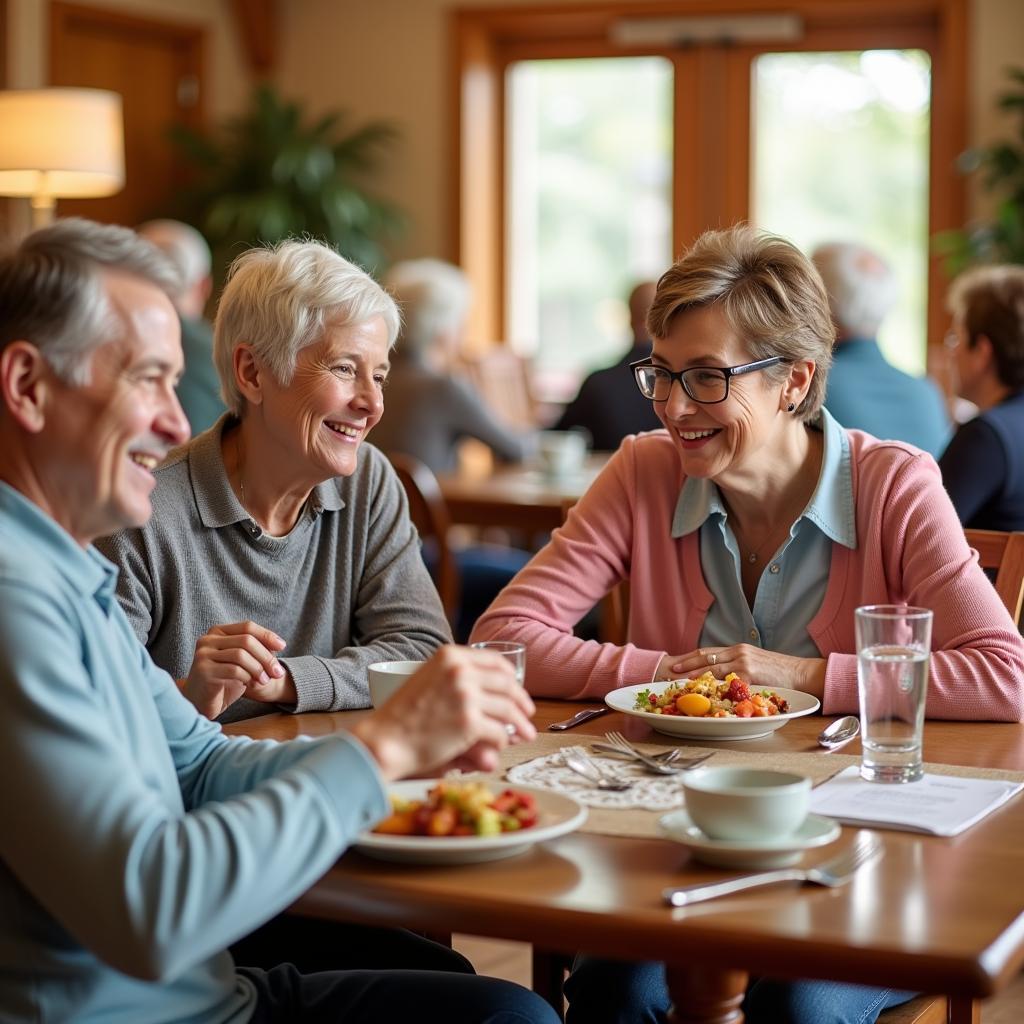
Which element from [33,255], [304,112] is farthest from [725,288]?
[304,112]

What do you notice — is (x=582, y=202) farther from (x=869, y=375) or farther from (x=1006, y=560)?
(x=1006, y=560)

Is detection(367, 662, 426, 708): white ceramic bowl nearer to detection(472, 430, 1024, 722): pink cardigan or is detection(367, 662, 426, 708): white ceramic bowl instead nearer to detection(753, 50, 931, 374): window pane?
detection(472, 430, 1024, 722): pink cardigan

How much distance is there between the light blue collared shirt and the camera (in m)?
2.02

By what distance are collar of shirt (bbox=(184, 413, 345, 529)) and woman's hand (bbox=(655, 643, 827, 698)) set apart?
1.90ft

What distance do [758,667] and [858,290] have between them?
210cm

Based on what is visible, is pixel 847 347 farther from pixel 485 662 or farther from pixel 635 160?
pixel 635 160

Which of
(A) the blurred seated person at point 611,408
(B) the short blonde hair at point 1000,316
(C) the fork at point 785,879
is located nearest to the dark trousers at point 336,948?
(C) the fork at point 785,879

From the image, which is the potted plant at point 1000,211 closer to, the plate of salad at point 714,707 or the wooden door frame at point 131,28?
the wooden door frame at point 131,28

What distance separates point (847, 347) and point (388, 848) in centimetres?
270

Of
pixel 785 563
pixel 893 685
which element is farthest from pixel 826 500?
pixel 893 685

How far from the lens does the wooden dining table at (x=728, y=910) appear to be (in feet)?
3.59

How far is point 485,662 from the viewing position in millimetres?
1265

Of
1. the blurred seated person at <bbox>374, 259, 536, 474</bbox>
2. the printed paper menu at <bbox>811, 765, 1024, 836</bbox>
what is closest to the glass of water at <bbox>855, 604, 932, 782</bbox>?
the printed paper menu at <bbox>811, 765, 1024, 836</bbox>

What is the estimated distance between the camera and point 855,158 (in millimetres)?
7371
